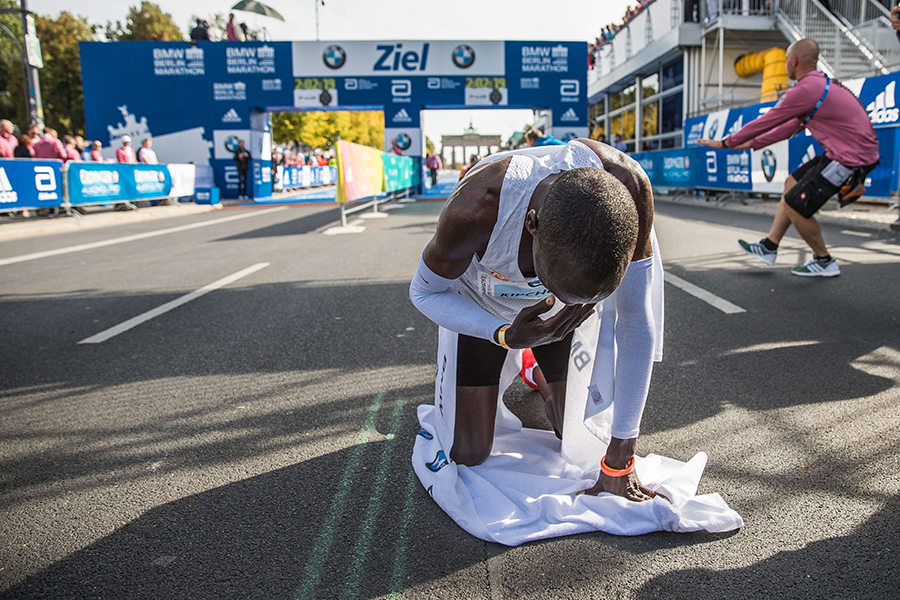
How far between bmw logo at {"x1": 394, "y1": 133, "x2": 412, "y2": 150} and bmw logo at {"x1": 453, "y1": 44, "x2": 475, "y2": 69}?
3.48m

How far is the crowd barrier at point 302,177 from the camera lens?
2970 cm

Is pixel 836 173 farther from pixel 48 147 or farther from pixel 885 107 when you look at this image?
pixel 48 147

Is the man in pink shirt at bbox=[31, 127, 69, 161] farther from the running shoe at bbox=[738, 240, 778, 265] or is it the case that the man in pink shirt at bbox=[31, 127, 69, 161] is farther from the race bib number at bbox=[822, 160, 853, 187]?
the race bib number at bbox=[822, 160, 853, 187]

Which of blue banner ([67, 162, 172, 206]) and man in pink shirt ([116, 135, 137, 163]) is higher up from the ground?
man in pink shirt ([116, 135, 137, 163])

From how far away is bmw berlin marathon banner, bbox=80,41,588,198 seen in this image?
23953 millimetres

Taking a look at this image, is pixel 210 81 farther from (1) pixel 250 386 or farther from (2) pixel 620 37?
(1) pixel 250 386

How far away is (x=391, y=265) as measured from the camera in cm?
745

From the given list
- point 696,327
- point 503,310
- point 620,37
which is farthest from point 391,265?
point 620,37

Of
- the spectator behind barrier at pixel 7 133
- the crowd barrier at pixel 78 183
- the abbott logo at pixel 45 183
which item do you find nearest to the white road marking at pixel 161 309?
the crowd barrier at pixel 78 183

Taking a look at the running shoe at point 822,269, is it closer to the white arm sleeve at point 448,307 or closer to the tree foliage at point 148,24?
the white arm sleeve at point 448,307

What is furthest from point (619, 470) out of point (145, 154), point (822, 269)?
point (145, 154)

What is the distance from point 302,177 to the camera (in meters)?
34.1

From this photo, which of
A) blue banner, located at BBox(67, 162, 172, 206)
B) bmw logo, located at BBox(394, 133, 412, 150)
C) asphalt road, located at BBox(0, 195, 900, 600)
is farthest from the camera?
bmw logo, located at BBox(394, 133, 412, 150)

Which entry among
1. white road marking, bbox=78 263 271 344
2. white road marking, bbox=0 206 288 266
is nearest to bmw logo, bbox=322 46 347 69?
white road marking, bbox=0 206 288 266
